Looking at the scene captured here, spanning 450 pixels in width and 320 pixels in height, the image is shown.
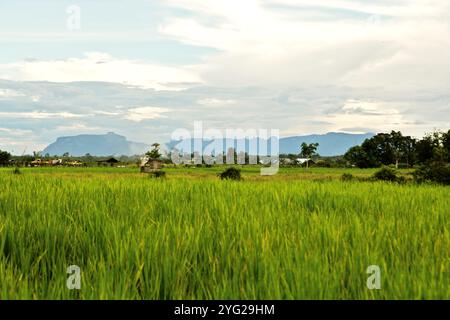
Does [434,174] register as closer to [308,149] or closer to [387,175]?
[387,175]

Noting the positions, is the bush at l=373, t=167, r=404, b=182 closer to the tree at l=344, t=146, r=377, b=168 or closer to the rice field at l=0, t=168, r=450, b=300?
the rice field at l=0, t=168, r=450, b=300

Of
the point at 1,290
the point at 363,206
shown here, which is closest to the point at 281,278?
the point at 1,290

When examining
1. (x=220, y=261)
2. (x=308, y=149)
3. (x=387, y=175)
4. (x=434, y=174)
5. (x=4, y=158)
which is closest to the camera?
(x=220, y=261)

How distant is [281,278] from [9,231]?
2378 mm

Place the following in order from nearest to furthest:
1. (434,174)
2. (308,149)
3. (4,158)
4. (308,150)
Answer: (434,174)
(4,158)
(308,149)
(308,150)

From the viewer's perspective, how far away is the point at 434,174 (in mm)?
16656

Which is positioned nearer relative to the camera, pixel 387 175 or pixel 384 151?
pixel 387 175

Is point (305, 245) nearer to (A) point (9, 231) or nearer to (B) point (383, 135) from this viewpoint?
(A) point (9, 231)

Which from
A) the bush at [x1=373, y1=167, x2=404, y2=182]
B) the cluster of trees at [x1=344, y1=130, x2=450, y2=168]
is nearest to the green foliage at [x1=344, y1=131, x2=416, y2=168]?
the cluster of trees at [x1=344, y1=130, x2=450, y2=168]

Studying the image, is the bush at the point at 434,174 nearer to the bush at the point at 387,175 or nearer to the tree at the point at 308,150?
the bush at the point at 387,175

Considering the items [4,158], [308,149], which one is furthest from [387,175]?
[308,149]

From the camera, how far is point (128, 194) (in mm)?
7570

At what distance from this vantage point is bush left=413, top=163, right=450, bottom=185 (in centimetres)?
1638
